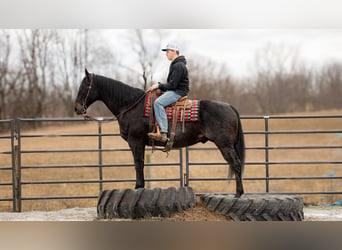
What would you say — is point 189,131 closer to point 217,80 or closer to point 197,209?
point 197,209

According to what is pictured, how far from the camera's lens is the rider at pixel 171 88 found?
547 cm

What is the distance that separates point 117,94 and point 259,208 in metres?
2.19

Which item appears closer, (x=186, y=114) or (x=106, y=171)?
(x=186, y=114)

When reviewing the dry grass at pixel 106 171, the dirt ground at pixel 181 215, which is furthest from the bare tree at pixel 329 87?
the dirt ground at pixel 181 215

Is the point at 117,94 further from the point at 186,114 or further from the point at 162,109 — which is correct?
the point at 186,114

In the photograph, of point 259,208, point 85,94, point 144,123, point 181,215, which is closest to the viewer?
point 259,208

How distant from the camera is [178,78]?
215 inches

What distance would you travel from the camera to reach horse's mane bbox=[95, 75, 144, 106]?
18.8 ft

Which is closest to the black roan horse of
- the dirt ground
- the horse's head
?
the horse's head

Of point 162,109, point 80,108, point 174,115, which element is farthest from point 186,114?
point 80,108

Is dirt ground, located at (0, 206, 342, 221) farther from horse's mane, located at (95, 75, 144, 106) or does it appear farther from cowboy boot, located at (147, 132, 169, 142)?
horse's mane, located at (95, 75, 144, 106)

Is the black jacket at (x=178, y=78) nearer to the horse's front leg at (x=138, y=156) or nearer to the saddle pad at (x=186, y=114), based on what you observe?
the saddle pad at (x=186, y=114)

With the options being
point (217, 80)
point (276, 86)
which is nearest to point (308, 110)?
point (276, 86)

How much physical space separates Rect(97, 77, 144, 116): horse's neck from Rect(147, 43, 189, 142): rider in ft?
1.23
